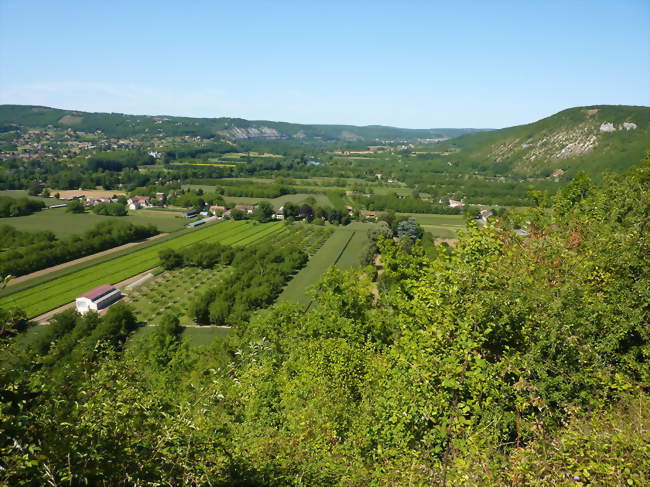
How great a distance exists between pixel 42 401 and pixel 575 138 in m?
229

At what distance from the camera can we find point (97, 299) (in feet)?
156

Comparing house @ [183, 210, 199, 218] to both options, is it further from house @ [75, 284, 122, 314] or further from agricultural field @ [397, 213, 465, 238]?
agricultural field @ [397, 213, 465, 238]

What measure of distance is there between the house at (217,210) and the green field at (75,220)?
8.98 metres

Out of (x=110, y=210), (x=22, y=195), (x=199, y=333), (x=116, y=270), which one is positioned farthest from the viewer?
(x=22, y=195)

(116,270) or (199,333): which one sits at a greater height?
(116,270)

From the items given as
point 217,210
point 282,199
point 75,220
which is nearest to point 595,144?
point 282,199

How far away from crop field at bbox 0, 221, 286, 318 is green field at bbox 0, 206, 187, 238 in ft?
36.4

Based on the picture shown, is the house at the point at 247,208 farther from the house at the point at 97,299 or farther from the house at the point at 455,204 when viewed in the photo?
the house at the point at 455,204

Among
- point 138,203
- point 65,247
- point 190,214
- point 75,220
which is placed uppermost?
point 138,203

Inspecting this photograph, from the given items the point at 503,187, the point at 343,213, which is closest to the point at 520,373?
the point at 343,213

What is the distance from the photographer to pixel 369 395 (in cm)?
1234

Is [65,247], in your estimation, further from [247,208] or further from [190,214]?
[247,208]

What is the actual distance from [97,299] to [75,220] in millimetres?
56967

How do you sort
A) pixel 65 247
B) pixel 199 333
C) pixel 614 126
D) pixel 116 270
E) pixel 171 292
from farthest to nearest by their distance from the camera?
pixel 614 126 < pixel 65 247 < pixel 116 270 < pixel 171 292 < pixel 199 333
